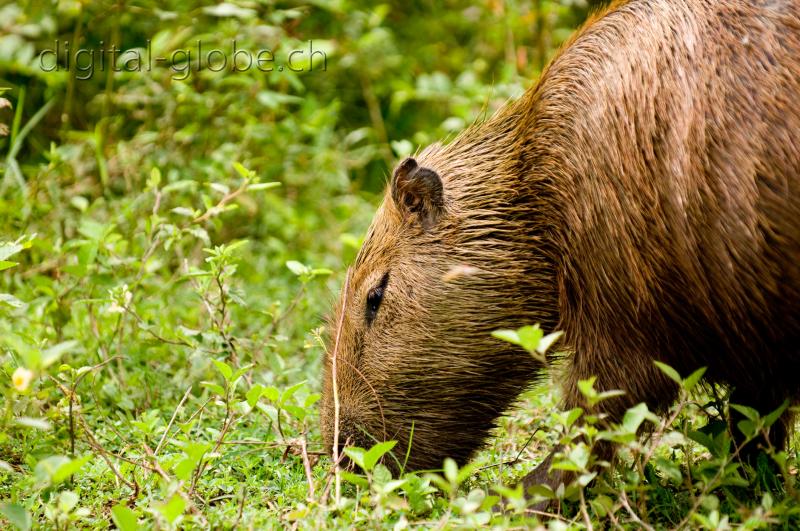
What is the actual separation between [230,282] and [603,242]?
215 cm

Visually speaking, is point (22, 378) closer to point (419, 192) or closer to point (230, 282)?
point (419, 192)

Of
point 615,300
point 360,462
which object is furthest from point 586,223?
point 360,462

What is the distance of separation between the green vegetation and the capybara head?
0.20 metres

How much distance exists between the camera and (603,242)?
3.31 m

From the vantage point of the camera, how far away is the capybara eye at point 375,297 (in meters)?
3.88

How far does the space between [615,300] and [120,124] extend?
13.4ft

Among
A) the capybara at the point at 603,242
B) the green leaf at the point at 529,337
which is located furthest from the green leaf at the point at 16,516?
the green leaf at the point at 529,337

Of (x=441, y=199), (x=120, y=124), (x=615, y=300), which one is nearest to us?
(x=615, y=300)

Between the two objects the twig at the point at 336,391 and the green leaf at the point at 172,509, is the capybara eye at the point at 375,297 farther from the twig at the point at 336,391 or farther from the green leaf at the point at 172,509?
the green leaf at the point at 172,509

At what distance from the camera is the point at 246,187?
15.1 ft

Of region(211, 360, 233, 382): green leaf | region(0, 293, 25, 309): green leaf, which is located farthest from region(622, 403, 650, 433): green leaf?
region(0, 293, 25, 309): green leaf

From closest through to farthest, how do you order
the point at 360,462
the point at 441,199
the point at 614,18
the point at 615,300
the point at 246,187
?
1. the point at 360,462
2. the point at 615,300
3. the point at 614,18
4. the point at 441,199
5. the point at 246,187

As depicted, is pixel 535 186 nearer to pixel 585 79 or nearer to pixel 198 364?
pixel 585 79

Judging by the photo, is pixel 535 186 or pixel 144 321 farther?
pixel 144 321
